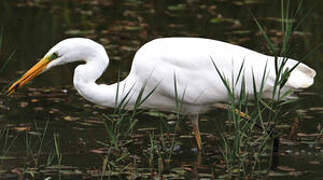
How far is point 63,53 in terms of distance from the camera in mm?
6148

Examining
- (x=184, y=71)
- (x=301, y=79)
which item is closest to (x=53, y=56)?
(x=184, y=71)

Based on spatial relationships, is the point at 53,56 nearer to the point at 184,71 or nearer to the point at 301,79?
the point at 184,71

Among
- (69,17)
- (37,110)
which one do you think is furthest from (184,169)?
(69,17)

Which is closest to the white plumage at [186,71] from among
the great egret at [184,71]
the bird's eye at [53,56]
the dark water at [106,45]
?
the great egret at [184,71]

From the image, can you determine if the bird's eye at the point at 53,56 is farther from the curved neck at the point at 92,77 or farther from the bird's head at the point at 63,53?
the curved neck at the point at 92,77

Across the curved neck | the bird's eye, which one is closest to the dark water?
the curved neck

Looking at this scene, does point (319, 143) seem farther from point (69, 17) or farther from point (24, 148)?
point (69, 17)

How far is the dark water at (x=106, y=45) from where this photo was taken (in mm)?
6648

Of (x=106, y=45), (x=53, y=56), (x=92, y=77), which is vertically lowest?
(x=92, y=77)

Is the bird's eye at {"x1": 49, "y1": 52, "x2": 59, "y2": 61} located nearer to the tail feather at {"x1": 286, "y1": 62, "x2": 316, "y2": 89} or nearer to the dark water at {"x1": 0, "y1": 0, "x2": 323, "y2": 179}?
the dark water at {"x1": 0, "y1": 0, "x2": 323, "y2": 179}

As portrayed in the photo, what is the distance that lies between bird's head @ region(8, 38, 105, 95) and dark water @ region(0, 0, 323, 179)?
1.93ft

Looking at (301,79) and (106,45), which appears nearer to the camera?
(301,79)

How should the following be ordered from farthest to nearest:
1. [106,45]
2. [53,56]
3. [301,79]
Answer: [106,45], [301,79], [53,56]

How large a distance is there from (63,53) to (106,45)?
361 cm
